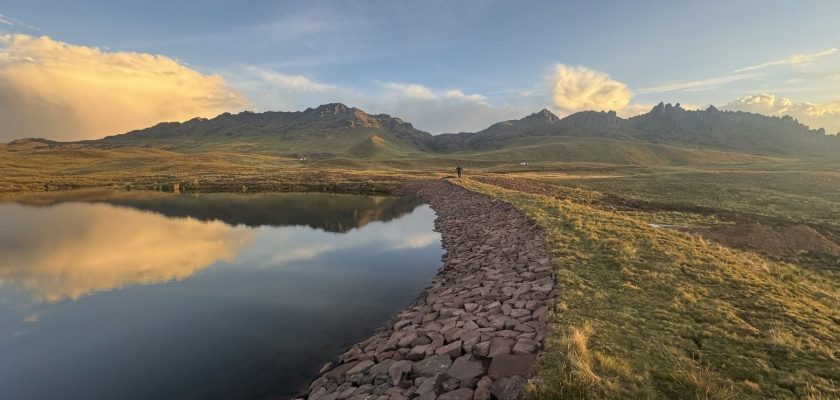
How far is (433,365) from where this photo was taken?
31.9ft

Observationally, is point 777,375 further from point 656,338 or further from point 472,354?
point 472,354

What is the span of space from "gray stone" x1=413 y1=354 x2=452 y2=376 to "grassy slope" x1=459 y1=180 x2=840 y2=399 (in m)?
2.37

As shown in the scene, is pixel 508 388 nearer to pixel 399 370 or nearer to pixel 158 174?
pixel 399 370

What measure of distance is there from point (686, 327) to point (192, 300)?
18.7 meters

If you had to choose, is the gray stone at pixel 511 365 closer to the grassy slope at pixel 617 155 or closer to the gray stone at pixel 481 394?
the gray stone at pixel 481 394

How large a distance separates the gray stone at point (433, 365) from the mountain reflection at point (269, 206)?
25187mm

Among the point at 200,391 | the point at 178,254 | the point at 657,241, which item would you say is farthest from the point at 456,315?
the point at 178,254

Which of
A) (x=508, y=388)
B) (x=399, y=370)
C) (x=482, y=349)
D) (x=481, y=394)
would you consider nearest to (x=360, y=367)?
(x=399, y=370)

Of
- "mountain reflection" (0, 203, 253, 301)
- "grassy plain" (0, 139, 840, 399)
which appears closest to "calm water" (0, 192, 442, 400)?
"mountain reflection" (0, 203, 253, 301)

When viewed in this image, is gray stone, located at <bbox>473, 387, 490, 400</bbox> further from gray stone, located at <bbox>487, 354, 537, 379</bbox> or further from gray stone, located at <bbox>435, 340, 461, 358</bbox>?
gray stone, located at <bbox>435, 340, 461, 358</bbox>

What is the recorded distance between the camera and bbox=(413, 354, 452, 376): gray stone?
31.0 ft

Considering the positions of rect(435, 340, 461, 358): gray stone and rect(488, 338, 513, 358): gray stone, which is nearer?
rect(488, 338, 513, 358): gray stone

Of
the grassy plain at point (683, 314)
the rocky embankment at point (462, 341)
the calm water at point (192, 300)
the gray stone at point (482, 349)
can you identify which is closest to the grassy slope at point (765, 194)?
the grassy plain at point (683, 314)

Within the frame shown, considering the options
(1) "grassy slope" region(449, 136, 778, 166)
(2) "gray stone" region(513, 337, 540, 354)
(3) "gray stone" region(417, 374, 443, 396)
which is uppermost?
(1) "grassy slope" region(449, 136, 778, 166)
